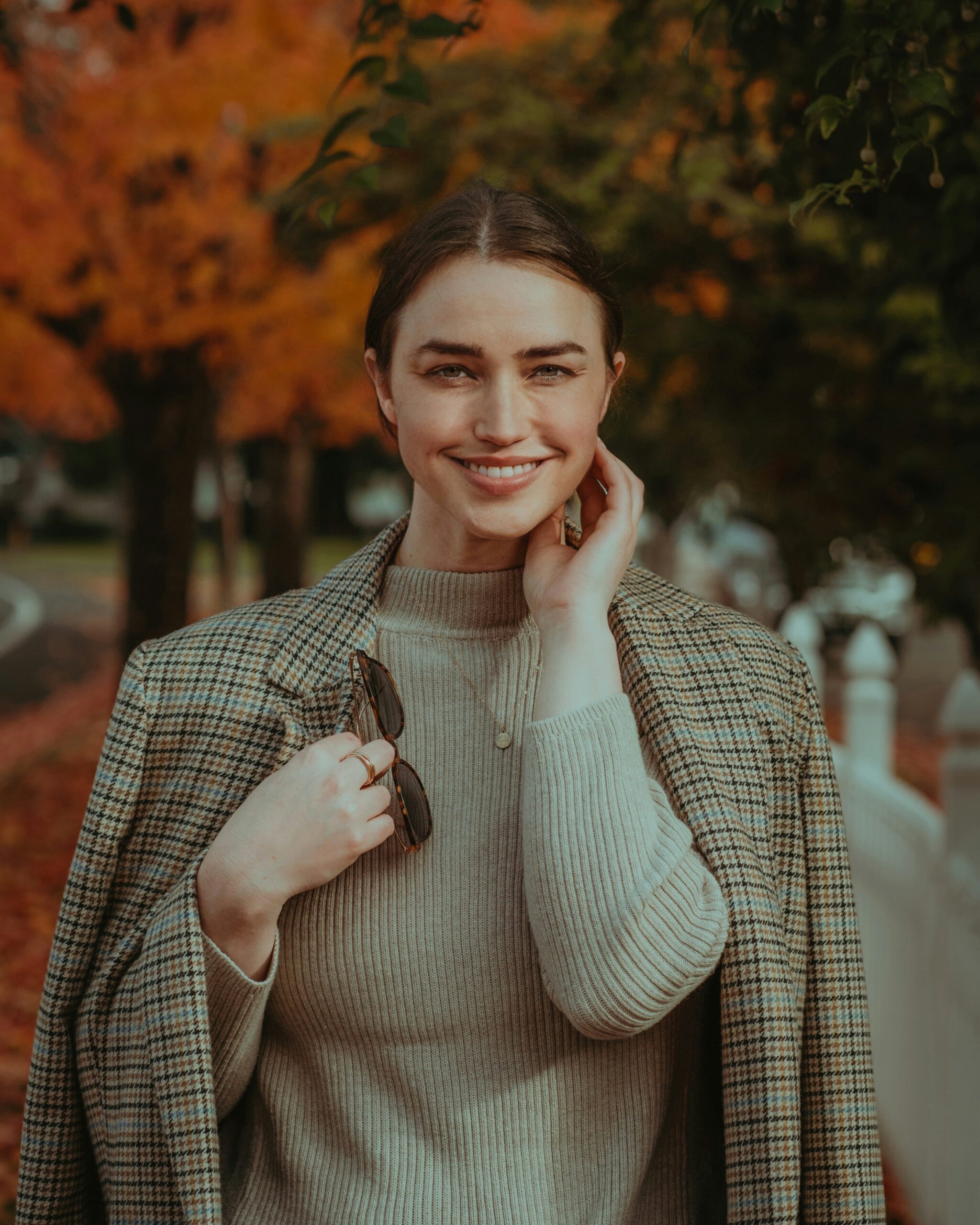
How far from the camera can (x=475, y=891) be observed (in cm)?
185

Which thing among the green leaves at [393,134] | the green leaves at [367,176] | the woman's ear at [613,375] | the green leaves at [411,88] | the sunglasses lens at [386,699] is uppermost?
the green leaves at [411,88]

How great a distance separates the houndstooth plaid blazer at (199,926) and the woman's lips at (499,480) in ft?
0.99

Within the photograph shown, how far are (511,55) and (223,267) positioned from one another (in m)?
2.15

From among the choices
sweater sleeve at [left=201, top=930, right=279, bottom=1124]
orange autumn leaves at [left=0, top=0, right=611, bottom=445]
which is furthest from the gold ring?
orange autumn leaves at [left=0, top=0, right=611, bottom=445]

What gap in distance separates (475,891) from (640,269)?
252 inches

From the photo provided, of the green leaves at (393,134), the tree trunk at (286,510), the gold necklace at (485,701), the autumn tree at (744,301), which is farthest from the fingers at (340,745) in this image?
the tree trunk at (286,510)

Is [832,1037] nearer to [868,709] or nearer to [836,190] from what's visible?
[836,190]

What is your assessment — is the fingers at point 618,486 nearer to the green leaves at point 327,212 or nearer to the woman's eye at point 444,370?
the woman's eye at point 444,370

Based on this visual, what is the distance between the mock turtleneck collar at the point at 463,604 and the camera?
201 cm

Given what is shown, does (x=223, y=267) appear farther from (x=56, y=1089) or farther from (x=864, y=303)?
(x=56, y=1089)

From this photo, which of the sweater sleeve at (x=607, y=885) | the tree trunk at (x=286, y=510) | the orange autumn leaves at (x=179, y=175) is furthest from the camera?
the tree trunk at (x=286, y=510)

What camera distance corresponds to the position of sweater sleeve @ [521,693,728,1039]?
1.68 meters

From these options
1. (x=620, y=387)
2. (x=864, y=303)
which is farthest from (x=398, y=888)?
(x=864, y=303)

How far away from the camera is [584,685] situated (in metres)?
1.78
